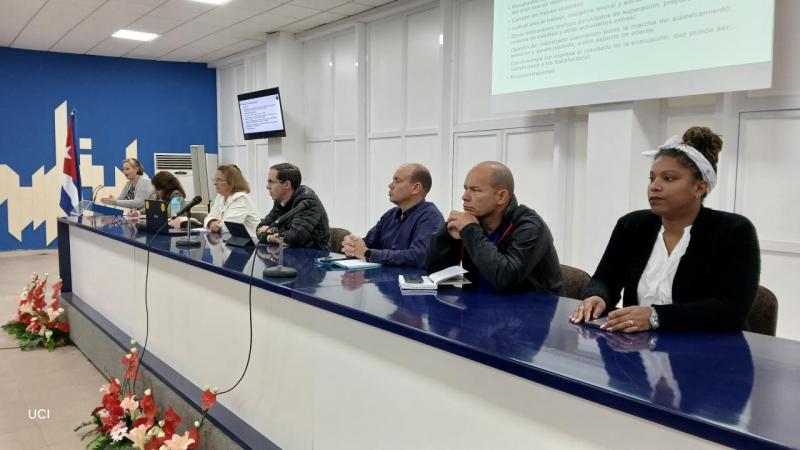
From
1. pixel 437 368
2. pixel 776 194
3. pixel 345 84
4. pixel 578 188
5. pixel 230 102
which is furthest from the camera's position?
pixel 230 102

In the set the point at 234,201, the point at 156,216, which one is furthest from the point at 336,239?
the point at 156,216

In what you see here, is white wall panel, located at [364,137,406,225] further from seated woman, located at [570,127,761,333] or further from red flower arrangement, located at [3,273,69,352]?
seated woman, located at [570,127,761,333]

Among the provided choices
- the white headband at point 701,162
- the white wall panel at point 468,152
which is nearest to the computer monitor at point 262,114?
the white wall panel at point 468,152

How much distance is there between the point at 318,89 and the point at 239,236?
3814 millimetres

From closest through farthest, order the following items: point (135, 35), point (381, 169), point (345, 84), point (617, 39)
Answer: point (617, 39) → point (381, 169) → point (345, 84) → point (135, 35)

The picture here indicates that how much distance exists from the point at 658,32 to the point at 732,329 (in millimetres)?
2175

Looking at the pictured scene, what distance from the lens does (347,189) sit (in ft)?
20.5

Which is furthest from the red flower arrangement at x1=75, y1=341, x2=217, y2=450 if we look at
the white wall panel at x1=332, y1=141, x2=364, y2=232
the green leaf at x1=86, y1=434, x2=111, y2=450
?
the white wall panel at x1=332, y1=141, x2=364, y2=232

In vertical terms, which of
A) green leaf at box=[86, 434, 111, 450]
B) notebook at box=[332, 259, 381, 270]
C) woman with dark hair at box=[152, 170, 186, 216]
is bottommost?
green leaf at box=[86, 434, 111, 450]

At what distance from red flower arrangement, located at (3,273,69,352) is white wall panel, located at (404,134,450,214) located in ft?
9.90

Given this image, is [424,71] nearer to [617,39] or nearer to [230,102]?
[617,39]

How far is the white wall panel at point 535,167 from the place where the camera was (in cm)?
425

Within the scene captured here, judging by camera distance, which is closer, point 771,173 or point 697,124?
point 771,173

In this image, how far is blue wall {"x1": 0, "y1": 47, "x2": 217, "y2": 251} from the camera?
756 cm
